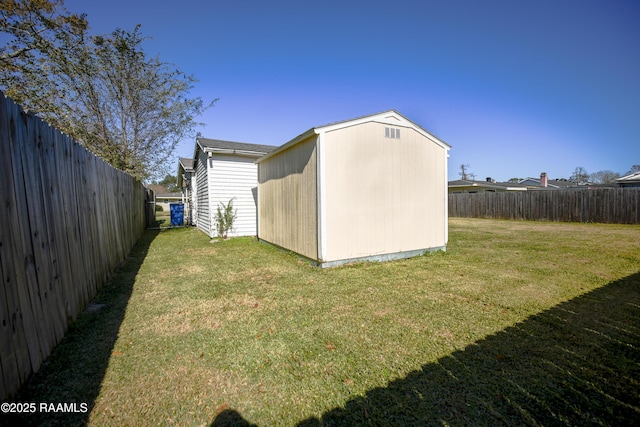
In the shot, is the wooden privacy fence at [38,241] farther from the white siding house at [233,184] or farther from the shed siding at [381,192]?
the white siding house at [233,184]

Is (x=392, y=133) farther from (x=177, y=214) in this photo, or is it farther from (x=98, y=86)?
(x=98, y=86)

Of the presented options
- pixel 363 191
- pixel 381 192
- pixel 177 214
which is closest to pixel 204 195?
pixel 177 214

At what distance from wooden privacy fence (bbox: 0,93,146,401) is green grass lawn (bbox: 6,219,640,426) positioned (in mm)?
284

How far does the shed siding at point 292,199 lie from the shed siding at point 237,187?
6.45 feet

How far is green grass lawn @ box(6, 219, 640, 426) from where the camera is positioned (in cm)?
187

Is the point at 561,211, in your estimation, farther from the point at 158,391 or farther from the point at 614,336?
the point at 158,391

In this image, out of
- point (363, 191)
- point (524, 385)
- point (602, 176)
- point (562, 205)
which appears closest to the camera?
point (524, 385)

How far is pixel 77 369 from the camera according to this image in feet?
7.59

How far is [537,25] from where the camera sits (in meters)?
8.80

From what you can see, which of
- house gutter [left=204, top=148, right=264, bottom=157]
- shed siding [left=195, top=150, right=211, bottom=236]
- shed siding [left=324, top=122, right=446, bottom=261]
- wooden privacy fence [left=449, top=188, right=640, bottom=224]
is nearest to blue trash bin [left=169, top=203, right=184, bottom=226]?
shed siding [left=195, top=150, right=211, bottom=236]

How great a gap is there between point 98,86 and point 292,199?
42.8 ft

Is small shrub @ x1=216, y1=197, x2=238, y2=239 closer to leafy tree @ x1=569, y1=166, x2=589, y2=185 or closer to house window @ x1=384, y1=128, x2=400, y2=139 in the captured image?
house window @ x1=384, y1=128, x2=400, y2=139

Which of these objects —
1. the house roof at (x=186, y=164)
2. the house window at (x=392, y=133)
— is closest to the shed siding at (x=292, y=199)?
the house window at (x=392, y=133)

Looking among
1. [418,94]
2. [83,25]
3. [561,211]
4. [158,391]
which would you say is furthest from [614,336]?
[83,25]
